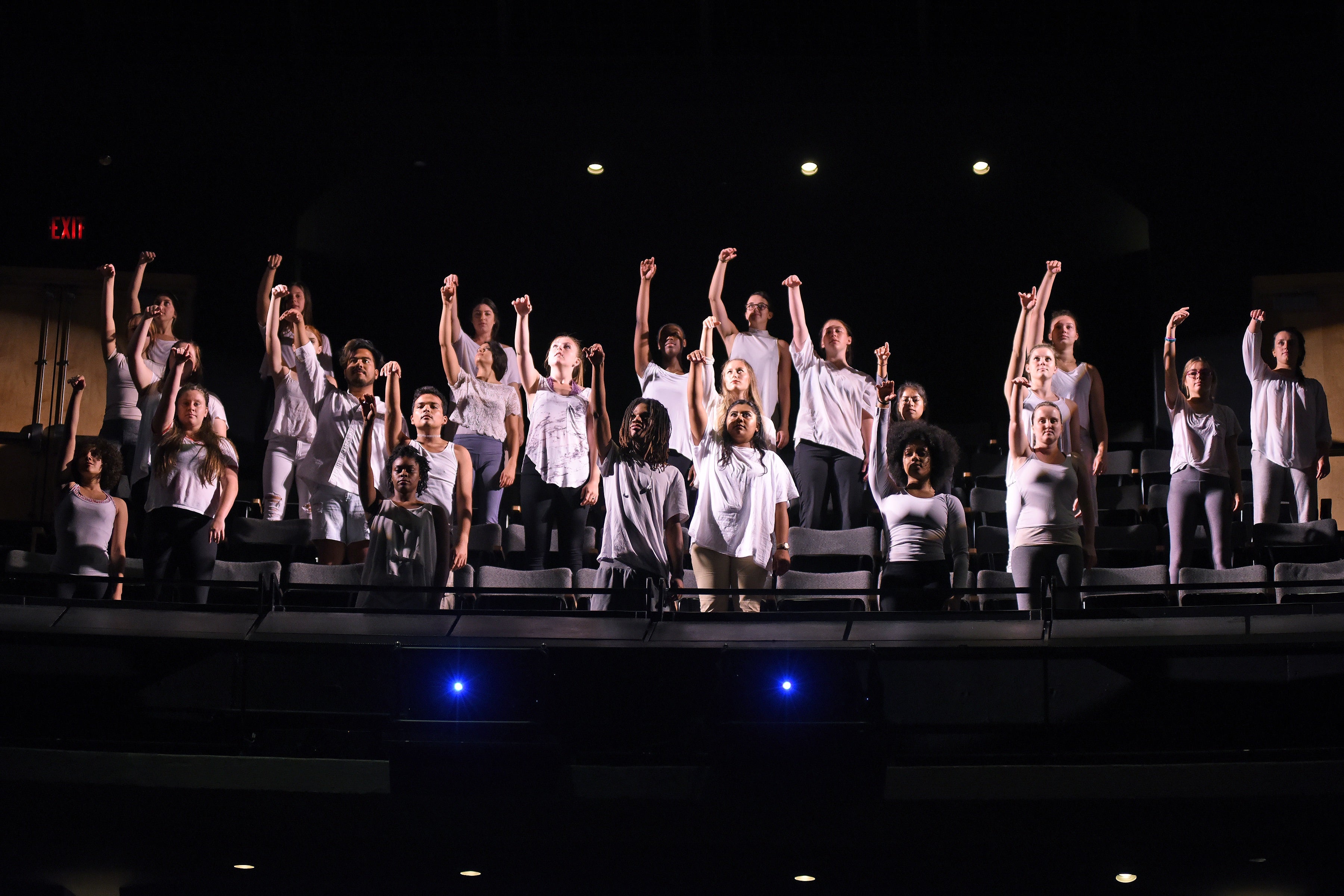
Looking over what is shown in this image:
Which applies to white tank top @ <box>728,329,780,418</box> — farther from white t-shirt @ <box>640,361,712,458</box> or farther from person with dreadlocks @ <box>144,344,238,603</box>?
person with dreadlocks @ <box>144,344,238,603</box>

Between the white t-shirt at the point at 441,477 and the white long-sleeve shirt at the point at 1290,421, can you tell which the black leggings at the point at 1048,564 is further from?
the white t-shirt at the point at 441,477

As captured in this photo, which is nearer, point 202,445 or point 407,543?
point 407,543

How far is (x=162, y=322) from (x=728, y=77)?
4.31 m

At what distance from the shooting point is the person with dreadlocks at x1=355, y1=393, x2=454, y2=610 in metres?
5.29

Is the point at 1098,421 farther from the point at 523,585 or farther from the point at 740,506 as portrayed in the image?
the point at 523,585

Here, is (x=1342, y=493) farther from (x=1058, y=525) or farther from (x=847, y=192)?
(x=1058, y=525)

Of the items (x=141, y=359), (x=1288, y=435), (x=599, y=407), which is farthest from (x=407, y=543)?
(x=1288, y=435)

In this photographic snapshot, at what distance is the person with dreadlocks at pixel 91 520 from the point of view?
5.76m

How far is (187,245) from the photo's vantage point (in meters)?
9.56

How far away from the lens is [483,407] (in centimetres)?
741

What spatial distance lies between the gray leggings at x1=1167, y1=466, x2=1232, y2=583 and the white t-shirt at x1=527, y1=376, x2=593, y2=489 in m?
3.10

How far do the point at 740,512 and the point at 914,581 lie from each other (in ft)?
2.74

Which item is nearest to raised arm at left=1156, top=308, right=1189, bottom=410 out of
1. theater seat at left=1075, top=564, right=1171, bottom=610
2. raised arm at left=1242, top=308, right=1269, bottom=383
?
raised arm at left=1242, top=308, right=1269, bottom=383

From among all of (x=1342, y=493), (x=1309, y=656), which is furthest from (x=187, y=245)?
(x=1342, y=493)
